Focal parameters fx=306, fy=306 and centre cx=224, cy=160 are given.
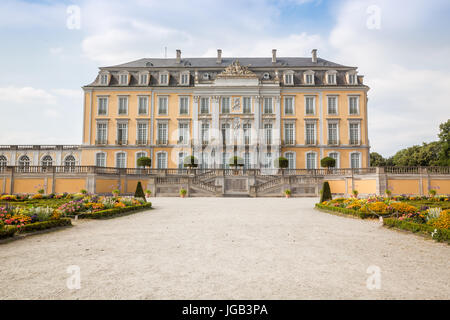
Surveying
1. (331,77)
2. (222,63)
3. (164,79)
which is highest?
(222,63)

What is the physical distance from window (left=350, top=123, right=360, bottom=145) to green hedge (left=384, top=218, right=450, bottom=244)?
30.7 metres

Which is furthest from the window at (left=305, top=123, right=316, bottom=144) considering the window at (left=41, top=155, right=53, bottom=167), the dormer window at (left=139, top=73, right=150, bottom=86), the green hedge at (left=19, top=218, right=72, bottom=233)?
the window at (left=41, top=155, right=53, bottom=167)

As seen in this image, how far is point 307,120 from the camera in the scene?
127 feet

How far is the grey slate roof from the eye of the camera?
1622 inches

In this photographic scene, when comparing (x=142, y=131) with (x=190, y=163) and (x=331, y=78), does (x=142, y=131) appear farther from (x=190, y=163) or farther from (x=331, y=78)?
(x=331, y=78)

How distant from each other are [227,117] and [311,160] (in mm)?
11860

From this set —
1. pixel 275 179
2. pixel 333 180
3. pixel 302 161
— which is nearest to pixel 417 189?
pixel 333 180

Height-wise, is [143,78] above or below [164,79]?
above

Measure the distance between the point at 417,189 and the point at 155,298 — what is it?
26.8 meters

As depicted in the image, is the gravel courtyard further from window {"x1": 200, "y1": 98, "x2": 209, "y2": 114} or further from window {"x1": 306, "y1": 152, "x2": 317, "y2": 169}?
window {"x1": 200, "y1": 98, "x2": 209, "y2": 114}

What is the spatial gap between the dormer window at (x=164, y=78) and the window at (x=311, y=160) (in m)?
20.3

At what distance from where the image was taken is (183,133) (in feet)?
128

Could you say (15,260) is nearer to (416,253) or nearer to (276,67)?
(416,253)

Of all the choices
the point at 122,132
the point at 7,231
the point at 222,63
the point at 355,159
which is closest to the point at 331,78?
the point at 355,159
